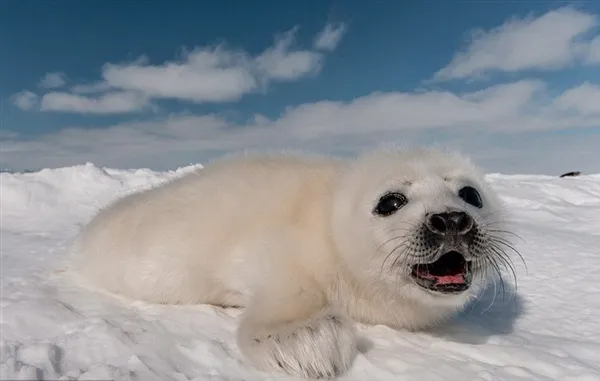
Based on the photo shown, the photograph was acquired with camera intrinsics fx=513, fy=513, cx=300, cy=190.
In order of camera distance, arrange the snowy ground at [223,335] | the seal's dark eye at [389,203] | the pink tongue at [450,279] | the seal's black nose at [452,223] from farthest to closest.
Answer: the seal's dark eye at [389,203]
the pink tongue at [450,279]
the seal's black nose at [452,223]
the snowy ground at [223,335]

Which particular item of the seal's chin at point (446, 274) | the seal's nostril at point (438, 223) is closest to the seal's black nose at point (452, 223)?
the seal's nostril at point (438, 223)

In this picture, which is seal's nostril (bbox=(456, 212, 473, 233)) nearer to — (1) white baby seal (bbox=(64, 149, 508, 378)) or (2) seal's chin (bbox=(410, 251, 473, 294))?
(1) white baby seal (bbox=(64, 149, 508, 378))

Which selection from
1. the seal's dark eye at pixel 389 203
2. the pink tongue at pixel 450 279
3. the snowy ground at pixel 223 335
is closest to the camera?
the snowy ground at pixel 223 335

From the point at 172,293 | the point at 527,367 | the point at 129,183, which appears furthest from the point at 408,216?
the point at 129,183

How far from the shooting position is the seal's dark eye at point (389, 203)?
8.98 ft

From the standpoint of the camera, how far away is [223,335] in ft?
7.79

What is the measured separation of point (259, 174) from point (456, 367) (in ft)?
5.23

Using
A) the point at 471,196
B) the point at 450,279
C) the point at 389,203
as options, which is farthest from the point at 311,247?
the point at 471,196

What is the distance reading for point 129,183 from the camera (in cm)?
755

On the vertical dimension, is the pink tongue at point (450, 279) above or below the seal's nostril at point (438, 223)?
below

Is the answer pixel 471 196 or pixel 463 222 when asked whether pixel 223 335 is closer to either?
pixel 463 222

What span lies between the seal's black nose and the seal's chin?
5.3 inches

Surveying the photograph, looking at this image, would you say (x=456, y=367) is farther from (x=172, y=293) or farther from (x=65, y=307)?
(x=65, y=307)

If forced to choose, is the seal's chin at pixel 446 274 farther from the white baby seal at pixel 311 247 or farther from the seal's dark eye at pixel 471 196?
the seal's dark eye at pixel 471 196
